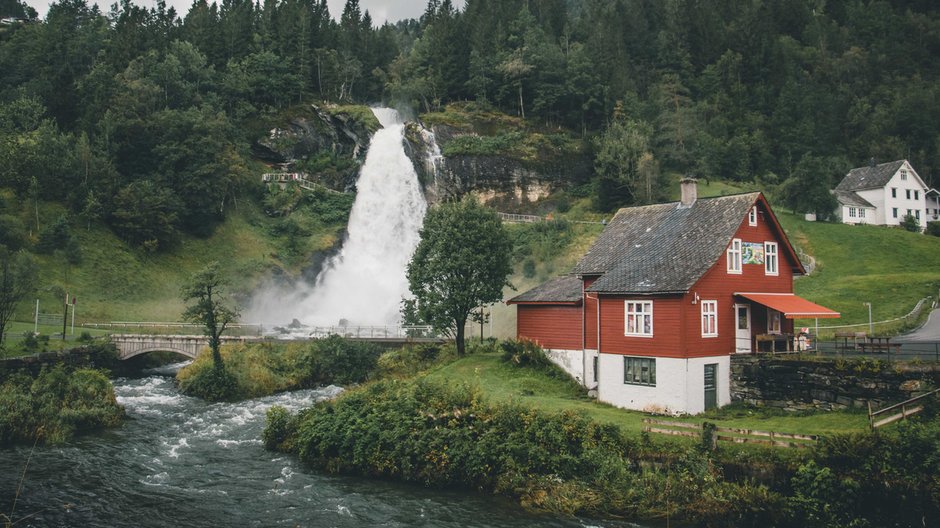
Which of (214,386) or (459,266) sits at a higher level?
(459,266)

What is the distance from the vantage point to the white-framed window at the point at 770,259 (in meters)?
29.8

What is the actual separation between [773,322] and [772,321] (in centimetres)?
7

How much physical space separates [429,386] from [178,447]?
34.0 feet

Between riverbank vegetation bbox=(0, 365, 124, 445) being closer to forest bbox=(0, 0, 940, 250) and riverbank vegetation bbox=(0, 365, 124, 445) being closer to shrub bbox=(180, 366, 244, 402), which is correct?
shrub bbox=(180, 366, 244, 402)

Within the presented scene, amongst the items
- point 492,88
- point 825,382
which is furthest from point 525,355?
point 492,88

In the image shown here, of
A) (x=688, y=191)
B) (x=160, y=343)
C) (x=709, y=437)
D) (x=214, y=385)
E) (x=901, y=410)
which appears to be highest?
(x=688, y=191)

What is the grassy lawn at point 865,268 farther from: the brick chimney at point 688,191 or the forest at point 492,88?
the brick chimney at point 688,191

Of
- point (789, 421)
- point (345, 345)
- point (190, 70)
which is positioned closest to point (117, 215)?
point (190, 70)

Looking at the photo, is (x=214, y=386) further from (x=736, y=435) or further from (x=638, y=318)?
(x=736, y=435)

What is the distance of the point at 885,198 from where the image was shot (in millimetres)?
71500

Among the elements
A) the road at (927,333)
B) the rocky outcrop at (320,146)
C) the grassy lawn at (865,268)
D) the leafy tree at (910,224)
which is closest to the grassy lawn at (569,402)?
the road at (927,333)

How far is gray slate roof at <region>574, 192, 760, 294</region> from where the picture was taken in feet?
88.2

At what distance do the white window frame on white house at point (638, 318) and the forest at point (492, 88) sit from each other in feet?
148

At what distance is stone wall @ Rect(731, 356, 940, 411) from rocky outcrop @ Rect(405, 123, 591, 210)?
52.4 metres
